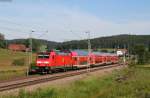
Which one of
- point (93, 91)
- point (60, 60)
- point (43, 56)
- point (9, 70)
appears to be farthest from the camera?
point (9, 70)

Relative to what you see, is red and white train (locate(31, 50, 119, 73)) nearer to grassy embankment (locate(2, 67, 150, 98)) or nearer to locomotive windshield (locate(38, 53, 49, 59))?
locomotive windshield (locate(38, 53, 49, 59))

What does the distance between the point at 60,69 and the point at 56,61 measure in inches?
162

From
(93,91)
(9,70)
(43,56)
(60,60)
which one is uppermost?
(43,56)

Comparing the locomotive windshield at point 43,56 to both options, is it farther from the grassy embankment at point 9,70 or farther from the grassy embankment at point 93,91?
the grassy embankment at point 93,91

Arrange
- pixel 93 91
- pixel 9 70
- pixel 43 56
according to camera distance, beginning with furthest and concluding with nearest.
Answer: pixel 9 70
pixel 43 56
pixel 93 91

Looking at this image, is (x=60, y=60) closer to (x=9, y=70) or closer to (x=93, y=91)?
(x=9, y=70)

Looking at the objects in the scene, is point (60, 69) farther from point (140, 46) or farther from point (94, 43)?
point (94, 43)

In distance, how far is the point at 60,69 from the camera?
63.1 meters

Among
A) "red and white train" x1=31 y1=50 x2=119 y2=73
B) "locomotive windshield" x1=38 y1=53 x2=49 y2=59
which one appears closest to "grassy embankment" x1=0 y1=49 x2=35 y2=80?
"red and white train" x1=31 y1=50 x2=119 y2=73

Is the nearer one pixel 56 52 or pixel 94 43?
pixel 56 52

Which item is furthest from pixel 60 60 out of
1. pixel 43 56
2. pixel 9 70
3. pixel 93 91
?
pixel 93 91

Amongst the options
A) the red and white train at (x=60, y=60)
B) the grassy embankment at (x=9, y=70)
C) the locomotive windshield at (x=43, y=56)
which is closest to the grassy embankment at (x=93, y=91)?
the grassy embankment at (x=9, y=70)

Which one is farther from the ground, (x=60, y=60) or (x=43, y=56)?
(x=43, y=56)

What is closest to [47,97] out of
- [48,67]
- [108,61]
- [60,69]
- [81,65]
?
[48,67]
